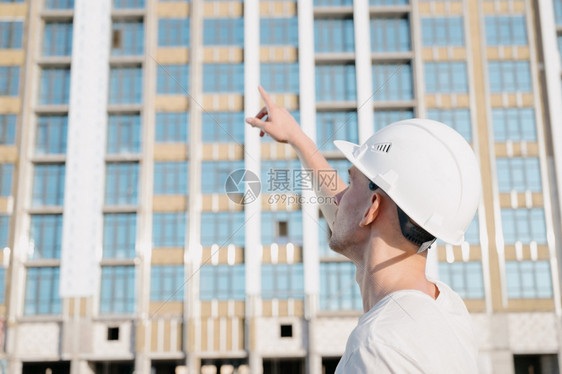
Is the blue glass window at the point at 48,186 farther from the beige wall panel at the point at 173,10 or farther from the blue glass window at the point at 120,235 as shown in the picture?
the beige wall panel at the point at 173,10

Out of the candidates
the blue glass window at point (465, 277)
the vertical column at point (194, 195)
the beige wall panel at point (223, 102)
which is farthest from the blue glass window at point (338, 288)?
the beige wall panel at point (223, 102)

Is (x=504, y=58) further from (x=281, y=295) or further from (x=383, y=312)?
(x=383, y=312)

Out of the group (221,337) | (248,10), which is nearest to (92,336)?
(221,337)

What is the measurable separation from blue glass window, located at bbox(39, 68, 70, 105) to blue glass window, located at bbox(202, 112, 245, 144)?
695cm

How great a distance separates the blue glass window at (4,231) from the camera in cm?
2838

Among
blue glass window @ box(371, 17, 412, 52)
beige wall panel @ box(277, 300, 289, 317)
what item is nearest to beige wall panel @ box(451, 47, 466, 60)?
blue glass window @ box(371, 17, 412, 52)

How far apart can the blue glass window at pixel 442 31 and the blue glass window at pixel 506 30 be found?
4.53ft

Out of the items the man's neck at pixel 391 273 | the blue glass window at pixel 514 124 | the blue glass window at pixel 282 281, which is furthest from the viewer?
the blue glass window at pixel 514 124

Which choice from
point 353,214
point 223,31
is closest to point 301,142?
point 353,214

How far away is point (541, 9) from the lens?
99.4ft

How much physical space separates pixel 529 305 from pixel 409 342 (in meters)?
28.2

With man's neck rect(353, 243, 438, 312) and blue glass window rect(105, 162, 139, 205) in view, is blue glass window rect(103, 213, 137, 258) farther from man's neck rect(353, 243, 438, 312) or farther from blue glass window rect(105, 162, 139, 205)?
man's neck rect(353, 243, 438, 312)

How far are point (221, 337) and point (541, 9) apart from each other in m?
21.4

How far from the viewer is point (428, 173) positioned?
1.87 m
